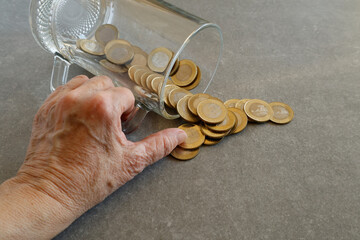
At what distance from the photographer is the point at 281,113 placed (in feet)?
4.40

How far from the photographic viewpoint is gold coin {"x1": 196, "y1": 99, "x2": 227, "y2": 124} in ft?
3.91

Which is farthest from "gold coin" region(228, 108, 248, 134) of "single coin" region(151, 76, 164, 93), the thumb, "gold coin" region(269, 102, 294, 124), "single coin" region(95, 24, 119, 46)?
"single coin" region(95, 24, 119, 46)

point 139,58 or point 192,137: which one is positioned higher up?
point 139,58

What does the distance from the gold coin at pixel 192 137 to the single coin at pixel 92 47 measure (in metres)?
0.40

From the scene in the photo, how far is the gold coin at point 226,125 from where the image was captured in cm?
119

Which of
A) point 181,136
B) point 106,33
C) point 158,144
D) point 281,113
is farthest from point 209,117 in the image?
point 106,33

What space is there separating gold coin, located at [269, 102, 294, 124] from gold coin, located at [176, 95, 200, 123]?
12.6 inches

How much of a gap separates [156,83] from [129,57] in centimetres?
15

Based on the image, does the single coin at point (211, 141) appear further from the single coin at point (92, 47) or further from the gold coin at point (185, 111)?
the single coin at point (92, 47)

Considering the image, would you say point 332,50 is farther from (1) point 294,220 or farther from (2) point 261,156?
(1) point 294,220

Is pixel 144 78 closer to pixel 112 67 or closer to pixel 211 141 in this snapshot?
pixel 112 67

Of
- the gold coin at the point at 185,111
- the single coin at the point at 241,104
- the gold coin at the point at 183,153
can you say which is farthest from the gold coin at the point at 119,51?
the single coin at the point at 241,104

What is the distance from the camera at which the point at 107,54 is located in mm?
1149

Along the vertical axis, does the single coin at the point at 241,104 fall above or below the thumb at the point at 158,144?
above
